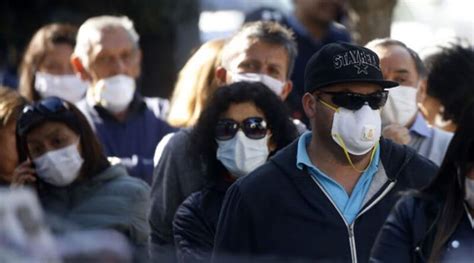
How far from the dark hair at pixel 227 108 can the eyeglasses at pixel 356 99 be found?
871 mm

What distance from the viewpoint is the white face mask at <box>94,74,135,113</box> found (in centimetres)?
719

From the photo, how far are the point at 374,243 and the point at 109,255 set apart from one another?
2.42 m

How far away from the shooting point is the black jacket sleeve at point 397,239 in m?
3.74

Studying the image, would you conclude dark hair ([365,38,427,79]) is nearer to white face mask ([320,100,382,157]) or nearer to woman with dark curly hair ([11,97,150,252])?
woman with dark curly hair ([11,97,150,252])

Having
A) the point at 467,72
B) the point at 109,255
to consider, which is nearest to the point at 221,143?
the point at 467,72

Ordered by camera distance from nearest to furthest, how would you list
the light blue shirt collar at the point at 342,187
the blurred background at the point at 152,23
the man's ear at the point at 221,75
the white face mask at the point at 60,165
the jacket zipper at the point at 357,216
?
the jacket zipper at the point at 357,216 < the light blue shirt collar at the point at 342,187 < the white face mask at the point at 60,165 < the man's ear at the point at 221,75 < the blurred background at the point at 152,23

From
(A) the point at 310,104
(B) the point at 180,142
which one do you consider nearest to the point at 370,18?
(B) the point at 180,142

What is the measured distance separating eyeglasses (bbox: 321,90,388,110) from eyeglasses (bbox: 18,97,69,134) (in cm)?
163

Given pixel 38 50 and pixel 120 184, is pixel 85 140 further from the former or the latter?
pixel 38 50

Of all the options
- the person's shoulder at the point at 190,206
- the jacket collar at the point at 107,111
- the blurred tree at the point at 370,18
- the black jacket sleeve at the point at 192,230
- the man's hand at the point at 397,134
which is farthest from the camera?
the blurred tree at the point at 370,18

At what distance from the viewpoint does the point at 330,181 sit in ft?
14.0

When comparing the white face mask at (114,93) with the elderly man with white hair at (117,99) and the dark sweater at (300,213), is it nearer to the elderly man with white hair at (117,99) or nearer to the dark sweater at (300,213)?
the elderly man with white hair at (117,99)

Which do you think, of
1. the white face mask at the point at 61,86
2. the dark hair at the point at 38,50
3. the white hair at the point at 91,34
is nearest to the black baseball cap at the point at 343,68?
the white hair at the point at 91,34

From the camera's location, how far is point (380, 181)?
428 cm
